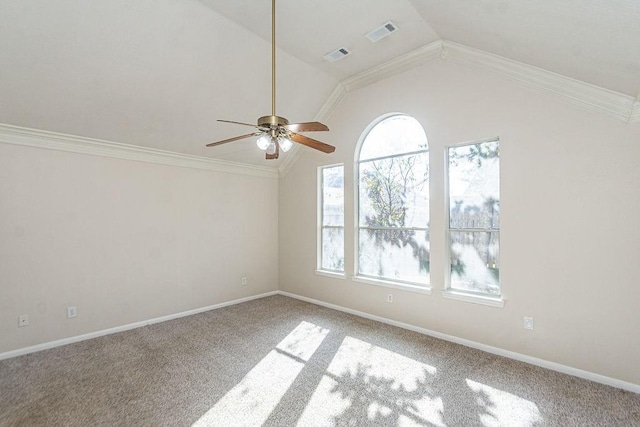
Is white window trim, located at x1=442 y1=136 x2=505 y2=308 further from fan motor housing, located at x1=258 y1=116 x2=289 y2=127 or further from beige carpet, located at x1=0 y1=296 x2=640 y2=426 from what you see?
fan motor housing, located at x1=258 y1=116 x2=289 y2=127

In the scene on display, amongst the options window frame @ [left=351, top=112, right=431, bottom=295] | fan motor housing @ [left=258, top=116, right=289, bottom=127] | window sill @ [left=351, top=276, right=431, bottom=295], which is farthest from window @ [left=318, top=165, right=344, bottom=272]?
fan motor housing @ [left=258, top=116, right=289, bottom=127]

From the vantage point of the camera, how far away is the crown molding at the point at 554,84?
2584 mm

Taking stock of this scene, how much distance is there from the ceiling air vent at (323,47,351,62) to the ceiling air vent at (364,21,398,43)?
38cm

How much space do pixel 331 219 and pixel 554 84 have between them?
328 cm

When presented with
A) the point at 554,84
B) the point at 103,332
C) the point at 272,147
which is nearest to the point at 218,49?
the point at 272,147

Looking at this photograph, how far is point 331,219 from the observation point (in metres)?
5.07

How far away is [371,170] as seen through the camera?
452 cm

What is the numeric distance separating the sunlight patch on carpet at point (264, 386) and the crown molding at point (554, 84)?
3603 mm

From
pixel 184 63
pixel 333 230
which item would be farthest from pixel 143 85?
pixel 333 230

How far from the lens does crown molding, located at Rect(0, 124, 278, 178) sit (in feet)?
10.8

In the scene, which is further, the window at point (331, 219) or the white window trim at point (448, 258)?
the window at point (331, 219)

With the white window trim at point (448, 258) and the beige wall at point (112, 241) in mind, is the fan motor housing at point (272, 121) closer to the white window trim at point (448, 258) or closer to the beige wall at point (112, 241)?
the white window trim at point (448, 258)

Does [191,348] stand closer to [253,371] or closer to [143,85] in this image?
[253,371]

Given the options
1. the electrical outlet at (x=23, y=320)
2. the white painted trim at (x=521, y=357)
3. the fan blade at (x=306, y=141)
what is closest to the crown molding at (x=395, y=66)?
the fan blade at (x=306, y=141)
